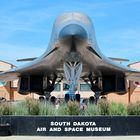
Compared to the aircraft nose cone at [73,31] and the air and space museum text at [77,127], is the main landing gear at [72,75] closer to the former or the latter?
the aircraft nose cone at [73,31]

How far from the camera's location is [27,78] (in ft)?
83.4

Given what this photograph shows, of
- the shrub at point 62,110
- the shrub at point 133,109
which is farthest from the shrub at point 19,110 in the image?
the shrub at point 133,109

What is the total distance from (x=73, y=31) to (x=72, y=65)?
207 centimetres

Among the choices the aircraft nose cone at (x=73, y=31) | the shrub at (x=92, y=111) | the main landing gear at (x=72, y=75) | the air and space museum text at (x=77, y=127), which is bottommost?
the air and space museum text at (x=77, y=127)

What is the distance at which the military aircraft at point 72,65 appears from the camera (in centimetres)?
1899

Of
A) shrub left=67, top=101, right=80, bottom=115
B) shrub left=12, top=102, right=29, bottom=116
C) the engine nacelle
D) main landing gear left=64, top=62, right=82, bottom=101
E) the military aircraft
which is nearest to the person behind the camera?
shrub left=67, top=101, right=80, bottom=115

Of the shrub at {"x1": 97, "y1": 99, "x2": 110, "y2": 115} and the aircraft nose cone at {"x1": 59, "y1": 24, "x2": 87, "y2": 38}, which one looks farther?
the aircraft nose cone at {"x1": 59, "y1": 24, "x2": 87, "y2": 38}

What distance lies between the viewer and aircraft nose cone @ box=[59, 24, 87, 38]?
60.3 feet

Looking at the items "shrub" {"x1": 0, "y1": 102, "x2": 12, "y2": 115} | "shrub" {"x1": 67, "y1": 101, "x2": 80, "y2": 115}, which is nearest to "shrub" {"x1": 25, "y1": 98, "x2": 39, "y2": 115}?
"shrub" {"x1": 0, "y1": 102, "x2": 12, "y2": 115}

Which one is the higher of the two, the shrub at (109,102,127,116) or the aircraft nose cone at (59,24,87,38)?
the aircraft nose cone at (59,24,87,38)

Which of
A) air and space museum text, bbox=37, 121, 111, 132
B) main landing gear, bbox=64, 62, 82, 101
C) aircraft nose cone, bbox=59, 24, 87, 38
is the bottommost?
air and space museum text, bbox=37, 121, 111, 132

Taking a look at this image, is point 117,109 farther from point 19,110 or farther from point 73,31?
point 73,31

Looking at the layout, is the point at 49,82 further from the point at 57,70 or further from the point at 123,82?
the point at 123,82

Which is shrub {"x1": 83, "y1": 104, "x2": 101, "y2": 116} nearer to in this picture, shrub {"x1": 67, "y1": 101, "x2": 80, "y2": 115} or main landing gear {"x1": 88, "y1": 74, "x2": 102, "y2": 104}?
shrub {"x1": 67, "y1": 101, "x2": 80, "y2": 115}
